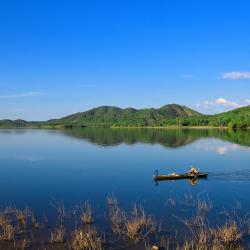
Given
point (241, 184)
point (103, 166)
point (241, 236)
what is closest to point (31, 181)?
point (103, 166)

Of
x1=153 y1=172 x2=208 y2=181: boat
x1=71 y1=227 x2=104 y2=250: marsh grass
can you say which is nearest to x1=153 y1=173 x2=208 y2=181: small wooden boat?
x1=153 y1=172 x2=208 y2=181: boat

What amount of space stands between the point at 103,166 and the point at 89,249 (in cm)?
4686

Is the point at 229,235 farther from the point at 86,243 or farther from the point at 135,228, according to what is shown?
the point at 86,243

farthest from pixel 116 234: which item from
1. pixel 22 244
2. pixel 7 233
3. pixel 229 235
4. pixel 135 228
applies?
pixel 229 235

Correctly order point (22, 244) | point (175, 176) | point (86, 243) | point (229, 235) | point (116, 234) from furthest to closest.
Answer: point (175, 176) → point (116, 234) → point (229, 235) → point (22, 244) → point (86, 243)

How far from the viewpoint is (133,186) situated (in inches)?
1960

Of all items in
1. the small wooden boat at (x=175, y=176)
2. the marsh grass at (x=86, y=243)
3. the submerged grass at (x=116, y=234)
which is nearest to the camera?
the marsh grass at (x=86, y=243)

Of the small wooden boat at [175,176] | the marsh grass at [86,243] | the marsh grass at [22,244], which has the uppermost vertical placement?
the small wooden boat at [175,176]

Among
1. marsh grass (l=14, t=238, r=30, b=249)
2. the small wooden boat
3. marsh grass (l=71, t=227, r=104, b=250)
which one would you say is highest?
the small wooden boat

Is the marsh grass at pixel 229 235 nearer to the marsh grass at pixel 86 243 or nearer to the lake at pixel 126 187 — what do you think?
the lake at pixel 126 187

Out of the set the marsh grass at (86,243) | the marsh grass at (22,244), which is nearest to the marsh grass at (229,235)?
the marsh grass at (86,243)

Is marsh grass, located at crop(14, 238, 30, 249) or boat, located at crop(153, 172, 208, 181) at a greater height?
boat, located at crop(153, 172, 208, 181)

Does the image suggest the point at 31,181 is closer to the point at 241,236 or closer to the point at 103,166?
the point at 103,166

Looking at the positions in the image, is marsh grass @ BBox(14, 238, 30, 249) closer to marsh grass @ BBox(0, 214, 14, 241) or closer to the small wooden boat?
marsh grass @ BBox(0, 214, 14, 241)
